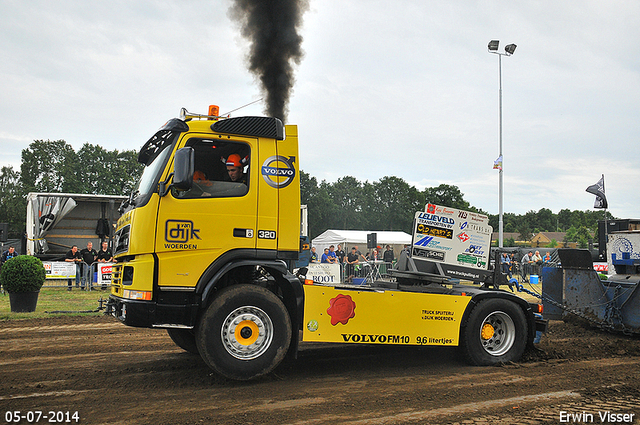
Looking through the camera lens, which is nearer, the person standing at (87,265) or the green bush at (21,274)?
the green bush at (21,274)

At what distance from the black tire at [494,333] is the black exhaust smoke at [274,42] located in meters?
4.78

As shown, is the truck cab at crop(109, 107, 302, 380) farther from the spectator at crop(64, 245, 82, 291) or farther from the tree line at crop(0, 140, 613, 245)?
the tree line at crop(0, 140, 613, 245)

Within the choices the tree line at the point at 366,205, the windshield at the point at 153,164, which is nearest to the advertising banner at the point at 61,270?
the windshield at the point at 153,164

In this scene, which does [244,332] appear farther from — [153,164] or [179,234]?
[153,164]

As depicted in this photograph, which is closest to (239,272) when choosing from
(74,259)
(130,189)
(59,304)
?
(59,304)

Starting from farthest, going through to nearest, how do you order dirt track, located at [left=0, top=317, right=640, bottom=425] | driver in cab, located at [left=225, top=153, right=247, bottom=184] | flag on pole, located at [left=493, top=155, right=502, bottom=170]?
flag on pole, located at [left=493, top=155, right=502, bottom=170]
driver in cab, located at [left=225, top=153, right=247, bottom=184]
dirt track, located at [left=0, top=317, right=640, bottom=425]

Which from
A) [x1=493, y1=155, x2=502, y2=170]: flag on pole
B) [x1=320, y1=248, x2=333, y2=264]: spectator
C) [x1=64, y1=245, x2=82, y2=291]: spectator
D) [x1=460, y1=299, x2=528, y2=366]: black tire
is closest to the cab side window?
[x1=460, y1=299, x2=528, y2=366]: black tire

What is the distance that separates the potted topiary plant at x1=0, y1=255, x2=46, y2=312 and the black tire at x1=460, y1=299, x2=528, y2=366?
976 centimetres

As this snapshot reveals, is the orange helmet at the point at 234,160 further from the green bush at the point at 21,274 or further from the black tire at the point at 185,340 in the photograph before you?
the green bush at the point at 21,274

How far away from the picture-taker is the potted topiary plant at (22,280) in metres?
10.8

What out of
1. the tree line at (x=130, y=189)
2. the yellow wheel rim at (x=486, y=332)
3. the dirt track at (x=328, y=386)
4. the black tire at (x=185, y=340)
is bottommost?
the dirt track at (x=328, y=386)

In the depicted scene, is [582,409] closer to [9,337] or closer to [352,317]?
[352,317]

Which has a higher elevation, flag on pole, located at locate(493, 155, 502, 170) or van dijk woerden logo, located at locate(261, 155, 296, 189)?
flag on pole, located at locate(493, 155, 502, 170)

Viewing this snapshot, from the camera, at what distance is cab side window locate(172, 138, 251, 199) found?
5375 millimetres
